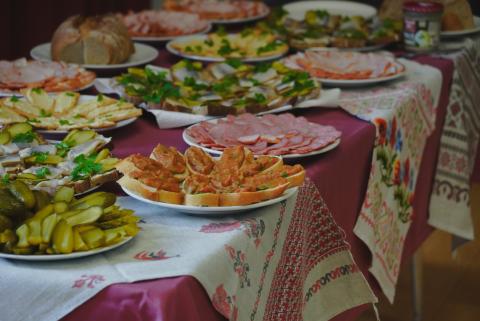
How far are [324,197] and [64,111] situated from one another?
0.58 metres

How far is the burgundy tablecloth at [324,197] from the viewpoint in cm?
107

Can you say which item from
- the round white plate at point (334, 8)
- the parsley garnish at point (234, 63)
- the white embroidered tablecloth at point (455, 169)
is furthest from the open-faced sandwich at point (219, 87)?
the round white plate at point (334, 8)

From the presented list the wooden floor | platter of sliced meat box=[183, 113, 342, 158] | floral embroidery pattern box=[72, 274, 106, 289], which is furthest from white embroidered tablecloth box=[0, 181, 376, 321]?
the wooden floor

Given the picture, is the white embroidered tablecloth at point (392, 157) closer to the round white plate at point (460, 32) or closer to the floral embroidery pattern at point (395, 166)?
the floral embroidery pattern at point (395, 166)

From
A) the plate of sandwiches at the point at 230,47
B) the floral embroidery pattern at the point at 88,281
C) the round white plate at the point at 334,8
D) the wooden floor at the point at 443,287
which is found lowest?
the wooden floor at the point at 443,287

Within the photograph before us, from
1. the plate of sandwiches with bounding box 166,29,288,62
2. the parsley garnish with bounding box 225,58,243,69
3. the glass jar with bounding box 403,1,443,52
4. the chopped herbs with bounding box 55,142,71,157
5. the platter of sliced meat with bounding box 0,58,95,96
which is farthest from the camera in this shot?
the glass jar with bounding box 403,1,443,52

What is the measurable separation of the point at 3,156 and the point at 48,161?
75mm

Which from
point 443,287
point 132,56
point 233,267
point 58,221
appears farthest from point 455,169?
point 58,221

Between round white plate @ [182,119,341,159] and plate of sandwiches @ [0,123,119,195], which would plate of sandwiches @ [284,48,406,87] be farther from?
plate of sandwiches @ [0,123,119,195]

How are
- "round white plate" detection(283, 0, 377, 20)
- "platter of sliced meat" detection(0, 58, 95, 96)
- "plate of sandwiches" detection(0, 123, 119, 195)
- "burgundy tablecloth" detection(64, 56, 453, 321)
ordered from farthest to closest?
"round white plate" detection(283, 0, 377, 20) < "platter of sliced meat" detection(0, 58, 95, 96) < "plate of sandwiches" detection(0, 123, 119, 195) < "burgundy tablecloth" detection(64, 56, 453, 321)

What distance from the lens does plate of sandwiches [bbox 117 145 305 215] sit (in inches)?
50.5

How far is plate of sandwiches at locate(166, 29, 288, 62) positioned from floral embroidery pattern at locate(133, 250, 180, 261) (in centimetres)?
131

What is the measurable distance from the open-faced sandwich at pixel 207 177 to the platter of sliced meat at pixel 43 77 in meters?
0.66

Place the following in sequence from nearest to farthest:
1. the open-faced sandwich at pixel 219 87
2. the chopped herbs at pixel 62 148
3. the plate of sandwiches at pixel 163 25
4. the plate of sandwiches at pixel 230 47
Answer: the chopped herbs at pixel 62 148 → the open-faced sandwich at pixel 219 87 → the plate of sandwiches at pixel 230 47 → the plate of sandwiches at pixel 163 25
